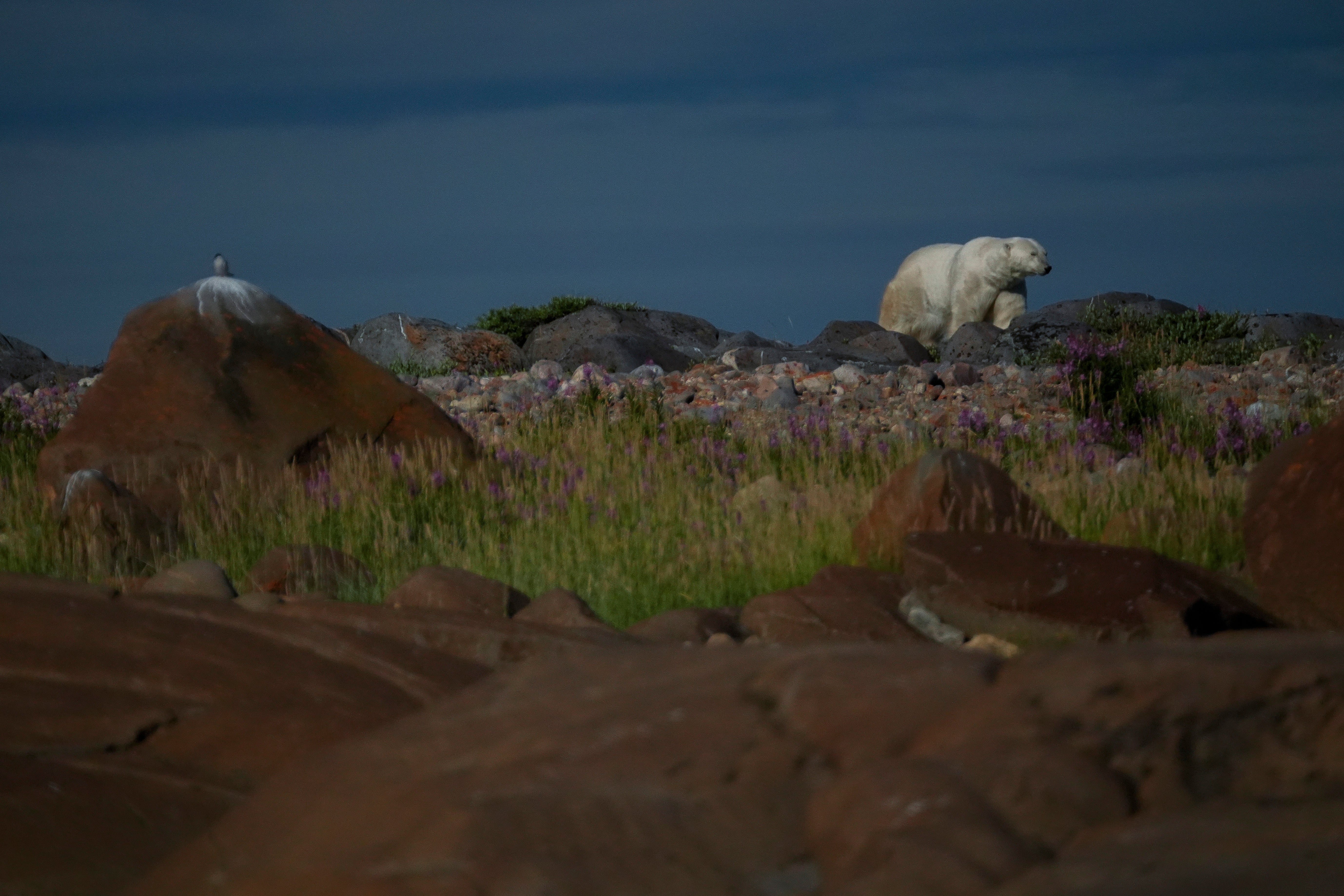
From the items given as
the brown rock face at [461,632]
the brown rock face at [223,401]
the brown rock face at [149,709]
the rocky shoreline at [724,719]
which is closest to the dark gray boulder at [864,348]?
the brown rock face at [223,401]

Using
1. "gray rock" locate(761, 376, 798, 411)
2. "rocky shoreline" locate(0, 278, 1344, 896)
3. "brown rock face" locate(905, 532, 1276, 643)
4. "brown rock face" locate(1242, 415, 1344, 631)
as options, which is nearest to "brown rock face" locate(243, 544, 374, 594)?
"rocky shoreline" locate(0, 278, 1344, 896)

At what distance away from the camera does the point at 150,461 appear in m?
7.68

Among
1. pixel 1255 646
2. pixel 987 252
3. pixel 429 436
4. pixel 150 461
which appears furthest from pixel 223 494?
pixel 987 252

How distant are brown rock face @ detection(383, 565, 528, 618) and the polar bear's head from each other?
1880 centimetres

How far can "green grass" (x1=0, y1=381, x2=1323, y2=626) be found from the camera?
6.14 metres

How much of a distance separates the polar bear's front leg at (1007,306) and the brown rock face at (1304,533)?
61.2ft

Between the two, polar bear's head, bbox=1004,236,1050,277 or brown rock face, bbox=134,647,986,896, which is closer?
brown rock face, bbox=134,647,986,896

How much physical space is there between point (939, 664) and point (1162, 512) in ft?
16.2

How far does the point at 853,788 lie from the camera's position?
1.96 metres

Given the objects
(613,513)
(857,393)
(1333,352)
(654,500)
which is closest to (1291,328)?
(1333,352)

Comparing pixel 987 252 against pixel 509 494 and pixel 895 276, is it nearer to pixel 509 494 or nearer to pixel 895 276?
pixel 895 276

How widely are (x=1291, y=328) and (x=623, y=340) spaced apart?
1068 centimetres

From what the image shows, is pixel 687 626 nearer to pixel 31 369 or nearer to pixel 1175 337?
pixel 1175 337

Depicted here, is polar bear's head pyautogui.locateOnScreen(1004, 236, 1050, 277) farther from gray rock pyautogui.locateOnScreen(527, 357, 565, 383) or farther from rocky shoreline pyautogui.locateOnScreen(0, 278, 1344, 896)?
rocky shoreline pyautogui.locateOnScreen(0, 278, 1344, 896)
